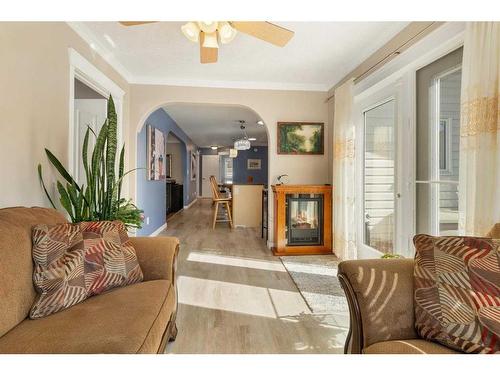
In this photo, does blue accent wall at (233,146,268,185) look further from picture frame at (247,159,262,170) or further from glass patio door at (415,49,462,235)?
glass patio door at (415,49,462,235)

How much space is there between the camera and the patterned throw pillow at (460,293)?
0.86 m

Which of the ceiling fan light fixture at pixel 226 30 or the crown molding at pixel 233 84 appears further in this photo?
the crown molding at pixel 233 84

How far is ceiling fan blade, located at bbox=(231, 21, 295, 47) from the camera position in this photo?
1.85 m

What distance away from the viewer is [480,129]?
1.58 m

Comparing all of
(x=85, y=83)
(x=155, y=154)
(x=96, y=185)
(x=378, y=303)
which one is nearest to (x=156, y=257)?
(x=96, y=185)

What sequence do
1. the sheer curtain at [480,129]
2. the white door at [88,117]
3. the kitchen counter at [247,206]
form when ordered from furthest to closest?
the kitchen counter at [247,206], the white door at [88,117], the sheer curtain at [480,129]

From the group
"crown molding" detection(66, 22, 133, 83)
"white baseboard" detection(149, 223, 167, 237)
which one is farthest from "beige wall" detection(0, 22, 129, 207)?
"white baseboard" detection(149, 223, 167, 237)

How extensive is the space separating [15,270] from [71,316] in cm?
28

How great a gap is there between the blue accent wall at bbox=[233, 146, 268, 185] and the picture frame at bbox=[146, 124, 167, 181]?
19.5 feet

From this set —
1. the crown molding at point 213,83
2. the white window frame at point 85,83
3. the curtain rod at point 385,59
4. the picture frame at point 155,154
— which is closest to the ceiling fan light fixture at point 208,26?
the white window frame at point 85,83

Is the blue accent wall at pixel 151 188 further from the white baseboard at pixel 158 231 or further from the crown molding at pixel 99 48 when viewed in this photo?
the crown molding at pixel 99 48

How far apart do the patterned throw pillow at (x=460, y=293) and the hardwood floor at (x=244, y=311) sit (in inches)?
32.0
